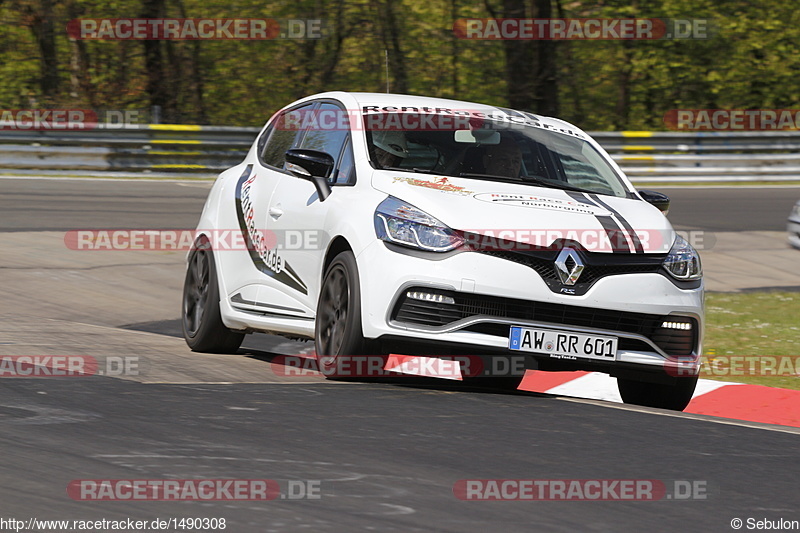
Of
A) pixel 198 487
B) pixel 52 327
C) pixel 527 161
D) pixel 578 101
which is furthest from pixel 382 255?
pixel 578 101

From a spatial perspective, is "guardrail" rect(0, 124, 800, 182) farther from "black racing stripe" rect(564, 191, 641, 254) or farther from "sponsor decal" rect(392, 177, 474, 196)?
"black racing stripe" rect(564, 191, 641, 254)

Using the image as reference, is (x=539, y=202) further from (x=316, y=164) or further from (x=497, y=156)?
(x=316, y=164)

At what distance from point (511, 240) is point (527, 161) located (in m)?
1.40

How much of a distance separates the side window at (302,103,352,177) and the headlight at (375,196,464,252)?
0.99m

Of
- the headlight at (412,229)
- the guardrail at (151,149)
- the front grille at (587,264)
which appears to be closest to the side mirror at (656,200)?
the front grille at (587,264)

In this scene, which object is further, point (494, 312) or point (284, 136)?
point (284, 136)

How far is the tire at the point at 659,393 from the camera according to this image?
23.4 feet

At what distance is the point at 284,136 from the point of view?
855 cm

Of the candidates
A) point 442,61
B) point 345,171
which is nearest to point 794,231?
point 345,171

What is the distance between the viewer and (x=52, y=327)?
8.66 metres

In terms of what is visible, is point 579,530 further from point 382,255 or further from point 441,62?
point 441,62

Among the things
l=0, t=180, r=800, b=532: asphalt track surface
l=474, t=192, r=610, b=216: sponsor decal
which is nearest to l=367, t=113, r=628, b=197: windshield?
l=474, t=192, r=610, b=216: sponsor decal

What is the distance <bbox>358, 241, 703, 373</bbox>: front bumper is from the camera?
6426 millimetres

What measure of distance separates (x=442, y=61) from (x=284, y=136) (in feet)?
Answer: 83.7
